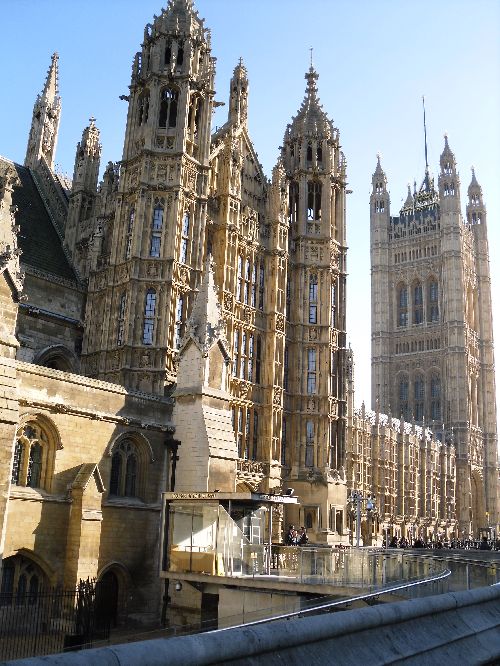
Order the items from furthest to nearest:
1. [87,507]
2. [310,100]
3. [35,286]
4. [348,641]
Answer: [310,100] < [35,286] < [87,507] < [348,641]

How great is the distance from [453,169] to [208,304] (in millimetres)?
107501

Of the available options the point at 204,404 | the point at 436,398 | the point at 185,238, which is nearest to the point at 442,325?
the point at 436,398

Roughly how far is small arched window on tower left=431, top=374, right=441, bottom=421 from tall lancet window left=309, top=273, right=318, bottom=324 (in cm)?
8244

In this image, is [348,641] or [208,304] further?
[208,304]

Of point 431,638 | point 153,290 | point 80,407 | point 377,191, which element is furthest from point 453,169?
point 431,638

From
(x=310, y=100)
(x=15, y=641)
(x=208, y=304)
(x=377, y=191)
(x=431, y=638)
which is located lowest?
(x=15, y=641)

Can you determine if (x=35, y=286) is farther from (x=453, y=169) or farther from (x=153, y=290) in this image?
(x=453, y=169)

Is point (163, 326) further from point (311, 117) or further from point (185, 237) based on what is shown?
point (311, 117)

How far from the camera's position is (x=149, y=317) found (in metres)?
31.1

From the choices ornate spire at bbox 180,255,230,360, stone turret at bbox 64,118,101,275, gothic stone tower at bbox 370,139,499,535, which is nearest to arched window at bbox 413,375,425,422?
gothic stone tower at bbox 370,139,499,535

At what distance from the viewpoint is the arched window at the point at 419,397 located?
119 m

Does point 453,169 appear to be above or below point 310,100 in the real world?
above

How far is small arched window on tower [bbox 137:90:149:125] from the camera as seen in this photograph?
113 feet

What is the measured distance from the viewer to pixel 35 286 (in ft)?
107
